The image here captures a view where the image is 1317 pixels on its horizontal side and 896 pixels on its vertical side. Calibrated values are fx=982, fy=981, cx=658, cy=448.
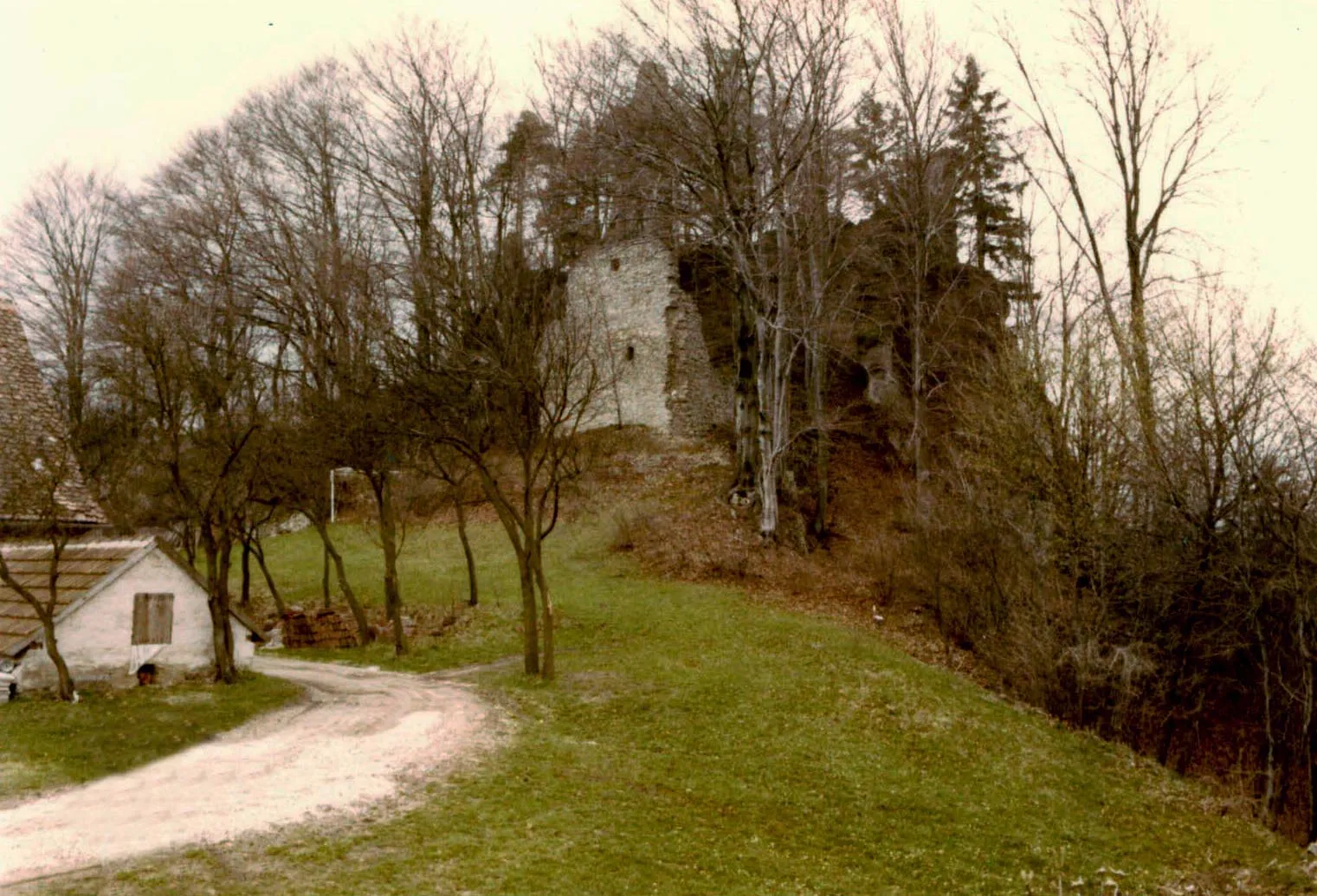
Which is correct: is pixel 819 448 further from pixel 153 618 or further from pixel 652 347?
pixel 153 618

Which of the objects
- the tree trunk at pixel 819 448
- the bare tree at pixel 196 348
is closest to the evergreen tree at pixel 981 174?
the tree trunk at pixel 819 448

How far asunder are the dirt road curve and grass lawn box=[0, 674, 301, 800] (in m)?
0.39

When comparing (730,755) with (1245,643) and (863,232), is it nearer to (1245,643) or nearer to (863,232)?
(1245,643)

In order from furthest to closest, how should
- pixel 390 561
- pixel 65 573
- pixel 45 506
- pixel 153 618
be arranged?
1. pixel 390 561
2. pixel 153 618
3. pixel 65 573
4. pixel 45 506

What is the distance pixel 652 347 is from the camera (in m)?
38.6

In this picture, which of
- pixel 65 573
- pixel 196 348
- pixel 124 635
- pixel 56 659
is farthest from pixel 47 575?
pixel 196 348

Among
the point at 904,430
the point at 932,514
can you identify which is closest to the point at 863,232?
the point at 904,430

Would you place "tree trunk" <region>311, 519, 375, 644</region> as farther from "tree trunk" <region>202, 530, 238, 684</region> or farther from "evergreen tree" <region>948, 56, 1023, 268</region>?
"evergreen tree" <region>948, 56, 1023, 268</region>

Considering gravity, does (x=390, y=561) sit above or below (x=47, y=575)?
below

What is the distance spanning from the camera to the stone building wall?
38062 millimetres

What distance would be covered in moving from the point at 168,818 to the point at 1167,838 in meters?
11.7

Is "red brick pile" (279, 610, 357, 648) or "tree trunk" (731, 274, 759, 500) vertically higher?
"tree trunk" (731, 274, 759, 500)

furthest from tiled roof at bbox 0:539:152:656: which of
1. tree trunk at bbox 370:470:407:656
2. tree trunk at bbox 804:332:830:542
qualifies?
tree trunk at bbox 804:332:830:542

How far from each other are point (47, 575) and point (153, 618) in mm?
1731
